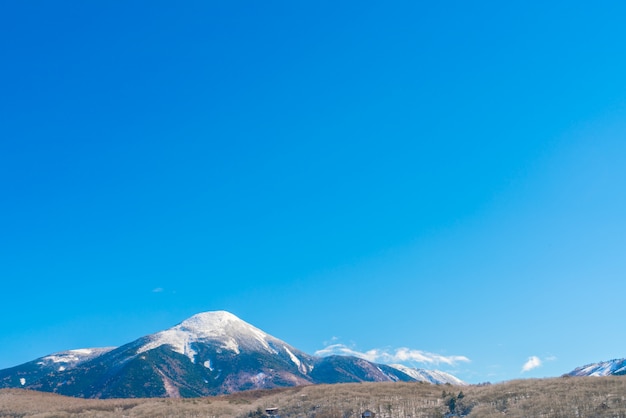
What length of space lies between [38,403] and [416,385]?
50.0 m

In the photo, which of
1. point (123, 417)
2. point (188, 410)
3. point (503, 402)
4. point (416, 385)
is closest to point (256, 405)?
point (188, 410)

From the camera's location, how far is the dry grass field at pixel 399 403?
128 feet

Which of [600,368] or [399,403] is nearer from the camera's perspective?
[399,403]

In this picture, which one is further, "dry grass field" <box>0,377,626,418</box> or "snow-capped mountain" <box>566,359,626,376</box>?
"snow-capped mountain" <box>566,359,626,376</box>

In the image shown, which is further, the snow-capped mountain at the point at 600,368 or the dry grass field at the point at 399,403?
the snow-capped mountain at the point at 600,368

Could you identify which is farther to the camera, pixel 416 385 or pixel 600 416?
pixel 416 385

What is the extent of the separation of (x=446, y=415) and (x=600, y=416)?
1331 cm

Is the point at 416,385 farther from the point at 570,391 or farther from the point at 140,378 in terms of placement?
the point at 140,378

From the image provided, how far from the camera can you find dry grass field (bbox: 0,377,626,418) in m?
39.1

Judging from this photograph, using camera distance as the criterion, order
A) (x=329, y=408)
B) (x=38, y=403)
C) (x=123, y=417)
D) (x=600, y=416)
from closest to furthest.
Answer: (x=600, y=416)
(x=329, y=408)
(x=123, y=417)
(x=38, y=403)

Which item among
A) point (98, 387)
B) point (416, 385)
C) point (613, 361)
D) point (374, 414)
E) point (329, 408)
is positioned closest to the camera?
point (374, 414)

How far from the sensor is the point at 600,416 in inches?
1368

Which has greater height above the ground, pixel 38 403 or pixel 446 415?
pixel 38 403

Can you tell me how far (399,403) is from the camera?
166 feet
